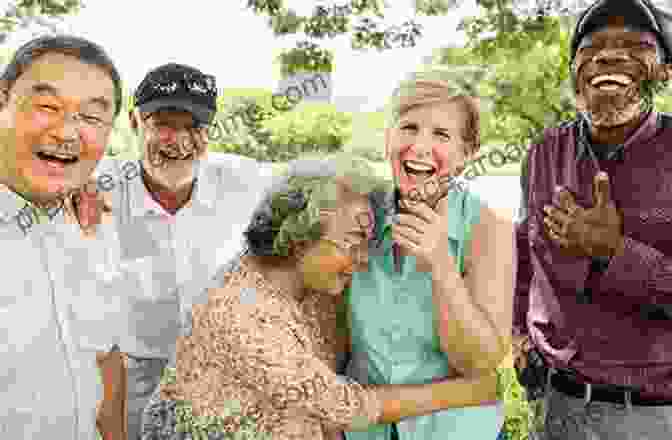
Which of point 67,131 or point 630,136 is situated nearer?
point 67,131

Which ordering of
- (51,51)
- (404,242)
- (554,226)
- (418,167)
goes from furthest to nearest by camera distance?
1. (554,226)
2. (418,167)
3. (404,242)
4. (51,51)

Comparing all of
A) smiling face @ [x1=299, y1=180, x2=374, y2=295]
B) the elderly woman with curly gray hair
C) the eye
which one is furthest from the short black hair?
smiling face @ [x1=299, y1=180, x2=374, y2=295]

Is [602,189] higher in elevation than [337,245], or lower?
higher

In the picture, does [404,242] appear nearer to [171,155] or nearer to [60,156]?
[60,156]

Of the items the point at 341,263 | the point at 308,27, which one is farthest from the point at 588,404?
the point at 308,27

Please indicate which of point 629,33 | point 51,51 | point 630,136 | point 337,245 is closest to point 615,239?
point 630,136

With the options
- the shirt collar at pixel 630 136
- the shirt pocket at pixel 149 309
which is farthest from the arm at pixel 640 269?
the shirt pocket at pixel 149 309

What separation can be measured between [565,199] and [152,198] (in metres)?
1.51

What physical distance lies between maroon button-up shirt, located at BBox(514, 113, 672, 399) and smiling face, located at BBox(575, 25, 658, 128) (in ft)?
0.31

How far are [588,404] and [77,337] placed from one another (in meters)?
1.63

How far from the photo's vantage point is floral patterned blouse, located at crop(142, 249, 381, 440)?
1841 mm

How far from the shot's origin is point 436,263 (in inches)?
76.4

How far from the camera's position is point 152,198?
9.46 ft

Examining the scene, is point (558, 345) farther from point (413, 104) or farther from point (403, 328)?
point (413, 104)
